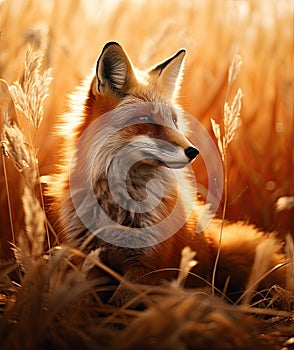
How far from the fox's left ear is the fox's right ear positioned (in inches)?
8.7

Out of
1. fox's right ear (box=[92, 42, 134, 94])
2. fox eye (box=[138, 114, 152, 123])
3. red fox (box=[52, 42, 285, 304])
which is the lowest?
red fox (box=[52, 42, 285, 304])

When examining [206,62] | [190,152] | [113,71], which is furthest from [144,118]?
[206,62]

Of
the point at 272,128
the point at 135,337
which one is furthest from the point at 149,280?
the point at 272,128

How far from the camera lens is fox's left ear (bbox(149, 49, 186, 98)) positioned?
3.18 m

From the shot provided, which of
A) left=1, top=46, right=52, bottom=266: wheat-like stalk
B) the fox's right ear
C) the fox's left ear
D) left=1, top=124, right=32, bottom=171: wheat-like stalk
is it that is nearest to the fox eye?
the fox's right ear

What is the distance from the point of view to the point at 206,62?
519 centimetres

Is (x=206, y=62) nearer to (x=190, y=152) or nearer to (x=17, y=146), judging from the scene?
(x=190, y=152)

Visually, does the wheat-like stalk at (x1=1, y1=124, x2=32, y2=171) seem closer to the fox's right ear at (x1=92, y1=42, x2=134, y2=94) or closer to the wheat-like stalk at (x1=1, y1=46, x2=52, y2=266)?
the wheat-like stalk at (x1=1, y1=46, x2=52, y2=266)

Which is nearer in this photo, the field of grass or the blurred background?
the field of grass

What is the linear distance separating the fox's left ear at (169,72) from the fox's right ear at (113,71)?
0.22m

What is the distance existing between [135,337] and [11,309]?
53cm

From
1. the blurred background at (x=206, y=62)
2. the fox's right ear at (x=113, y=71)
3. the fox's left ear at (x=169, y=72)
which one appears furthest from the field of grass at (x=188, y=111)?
the fox's left ear at (x=169, y=72)

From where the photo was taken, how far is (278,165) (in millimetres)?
3961

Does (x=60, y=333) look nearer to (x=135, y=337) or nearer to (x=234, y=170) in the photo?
(x=135, y=337)
